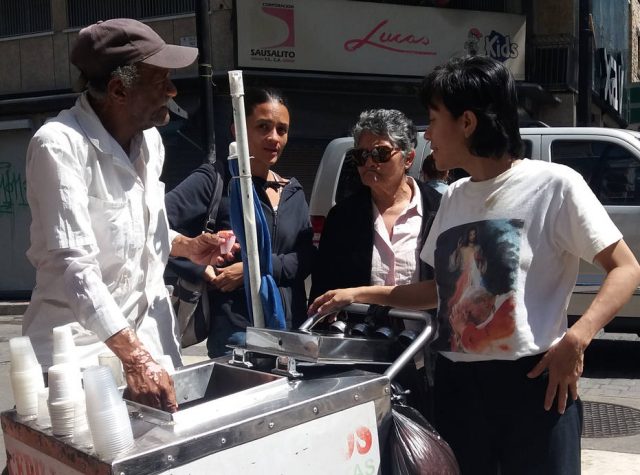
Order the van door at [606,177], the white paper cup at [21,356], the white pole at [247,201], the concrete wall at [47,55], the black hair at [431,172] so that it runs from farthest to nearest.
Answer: the concrete wall at [47,55] < the van door at [606,177] < the black hair at [431,172] < the white pole at [247,201] < the white paper cup at [21,356]

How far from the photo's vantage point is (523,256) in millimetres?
2262

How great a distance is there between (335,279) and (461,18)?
40.9ft

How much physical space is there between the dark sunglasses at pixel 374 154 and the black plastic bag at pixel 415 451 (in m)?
1.33

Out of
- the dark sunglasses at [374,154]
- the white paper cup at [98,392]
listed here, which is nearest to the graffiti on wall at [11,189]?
the dark sunglasses at [374,154]

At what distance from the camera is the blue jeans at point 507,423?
7.51ft

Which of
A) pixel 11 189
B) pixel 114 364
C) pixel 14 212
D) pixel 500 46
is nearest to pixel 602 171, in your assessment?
pixel 114 364

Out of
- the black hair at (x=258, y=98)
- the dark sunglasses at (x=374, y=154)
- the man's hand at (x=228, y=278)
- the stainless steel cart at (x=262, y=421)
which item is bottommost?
the stainless steel cart at (x=262, y=421)

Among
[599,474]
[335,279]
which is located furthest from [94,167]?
[599,474]

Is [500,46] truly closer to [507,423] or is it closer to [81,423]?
[507,423]

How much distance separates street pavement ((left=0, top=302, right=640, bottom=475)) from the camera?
15.0 ft

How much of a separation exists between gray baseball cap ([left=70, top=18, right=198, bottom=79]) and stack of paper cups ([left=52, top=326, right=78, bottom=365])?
799 millimetres

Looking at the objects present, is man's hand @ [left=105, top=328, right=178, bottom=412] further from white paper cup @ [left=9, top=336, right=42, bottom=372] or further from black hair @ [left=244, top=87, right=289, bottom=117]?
black hair @ [left=244, top=87, right=289, bottom=117]

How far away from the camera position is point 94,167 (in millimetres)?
2361

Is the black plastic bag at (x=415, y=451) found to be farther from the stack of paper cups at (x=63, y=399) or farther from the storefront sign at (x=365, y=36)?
the storefront sign at (x=365, y=36)
